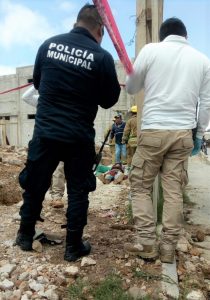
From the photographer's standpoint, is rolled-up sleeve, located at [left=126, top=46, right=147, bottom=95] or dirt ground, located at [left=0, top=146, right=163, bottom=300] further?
rolled-up sleeve, located at [left=126, top=46, right=147, bottom=95]

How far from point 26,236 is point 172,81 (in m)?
1.63

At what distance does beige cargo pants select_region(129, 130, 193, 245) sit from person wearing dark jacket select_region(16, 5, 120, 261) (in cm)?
37

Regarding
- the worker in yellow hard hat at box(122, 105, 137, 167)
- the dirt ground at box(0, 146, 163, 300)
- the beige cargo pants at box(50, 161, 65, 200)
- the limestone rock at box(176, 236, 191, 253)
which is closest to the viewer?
the dirt ground at box(0, 146, 163, 300)

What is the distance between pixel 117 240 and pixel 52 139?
120cm

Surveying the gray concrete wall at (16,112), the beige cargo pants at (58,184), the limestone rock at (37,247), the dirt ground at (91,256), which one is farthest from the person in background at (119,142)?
the gray concrete wall at (16,112)

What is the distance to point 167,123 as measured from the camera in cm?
288

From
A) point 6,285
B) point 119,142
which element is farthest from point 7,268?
point 119,142

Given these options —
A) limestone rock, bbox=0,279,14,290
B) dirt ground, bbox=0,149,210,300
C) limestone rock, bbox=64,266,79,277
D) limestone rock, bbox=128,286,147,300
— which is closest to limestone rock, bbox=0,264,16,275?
dirt ground, bbox=0,149,210,300

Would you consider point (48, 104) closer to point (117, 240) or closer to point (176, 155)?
point (176, 155)

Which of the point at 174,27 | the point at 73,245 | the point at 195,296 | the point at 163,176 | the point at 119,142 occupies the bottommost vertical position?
the point at 195,296

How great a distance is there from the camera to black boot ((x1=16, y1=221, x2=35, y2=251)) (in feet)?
9.78

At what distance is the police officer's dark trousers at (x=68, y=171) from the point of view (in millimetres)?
2822

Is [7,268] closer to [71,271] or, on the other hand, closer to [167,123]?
[71,271]

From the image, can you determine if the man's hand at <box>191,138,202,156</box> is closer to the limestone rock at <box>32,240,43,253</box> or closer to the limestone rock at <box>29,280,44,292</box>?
the limestone rock at <box>32,240,43,253</box>
